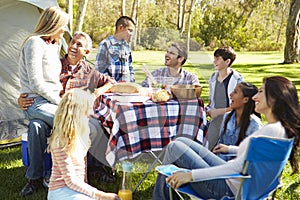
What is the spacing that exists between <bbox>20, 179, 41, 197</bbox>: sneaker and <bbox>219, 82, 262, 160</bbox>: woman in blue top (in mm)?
1352

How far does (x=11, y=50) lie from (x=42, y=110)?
63.9 inches

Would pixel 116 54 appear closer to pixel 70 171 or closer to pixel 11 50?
pixel 11 50

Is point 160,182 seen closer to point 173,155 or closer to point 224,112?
point 173,155

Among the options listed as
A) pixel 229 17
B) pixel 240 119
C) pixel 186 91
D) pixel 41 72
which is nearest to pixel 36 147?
pixel 41 72

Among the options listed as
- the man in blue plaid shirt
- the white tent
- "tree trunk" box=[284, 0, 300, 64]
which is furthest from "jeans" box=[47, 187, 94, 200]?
"tree trunk" box=[284, 0, 300, 64]

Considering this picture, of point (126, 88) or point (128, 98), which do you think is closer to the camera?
point (128, 98)

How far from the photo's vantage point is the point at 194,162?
8.20 feet

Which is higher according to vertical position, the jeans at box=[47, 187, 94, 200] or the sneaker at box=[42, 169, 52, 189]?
the jeans at box=[47, 187, 94, 200]

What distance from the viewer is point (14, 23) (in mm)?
4707

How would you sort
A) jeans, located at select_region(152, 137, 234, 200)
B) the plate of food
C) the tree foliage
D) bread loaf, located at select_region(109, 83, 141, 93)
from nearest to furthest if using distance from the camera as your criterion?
jeans, located at select_region(152, 137, 234, 200) < the plate of food < bread loaf, located at select_region(109, 83, 141, 93) < the tree foliage

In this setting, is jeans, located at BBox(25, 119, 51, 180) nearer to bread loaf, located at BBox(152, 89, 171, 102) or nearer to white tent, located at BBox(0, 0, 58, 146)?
bread loaf, located at BBox(152, 89, 171, 102)

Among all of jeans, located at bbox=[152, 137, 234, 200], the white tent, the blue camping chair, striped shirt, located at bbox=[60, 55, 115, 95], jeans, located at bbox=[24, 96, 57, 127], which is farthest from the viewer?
the white tent

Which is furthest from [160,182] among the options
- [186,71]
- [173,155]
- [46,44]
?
[46,44]

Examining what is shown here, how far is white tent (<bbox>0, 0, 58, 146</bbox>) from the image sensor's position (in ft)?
15.2
